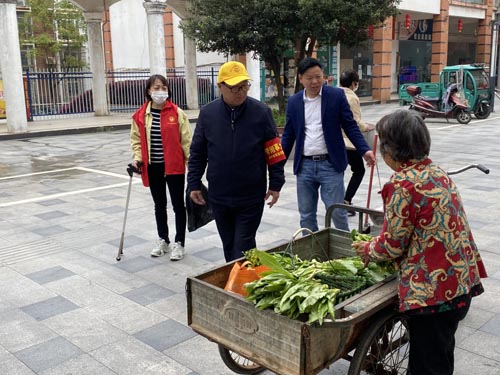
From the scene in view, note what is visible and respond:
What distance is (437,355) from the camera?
8.29 feet

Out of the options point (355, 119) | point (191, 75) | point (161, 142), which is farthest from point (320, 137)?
point (191, 75)

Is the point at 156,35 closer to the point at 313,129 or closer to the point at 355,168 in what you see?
the point at 355,168

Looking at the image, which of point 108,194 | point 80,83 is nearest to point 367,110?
point 80,83

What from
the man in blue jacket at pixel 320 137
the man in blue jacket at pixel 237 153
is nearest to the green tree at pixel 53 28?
the man in blue jacket at pixel 320 137

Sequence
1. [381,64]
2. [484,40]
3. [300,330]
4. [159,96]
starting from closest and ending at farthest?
[300,330], [159,96], [381,64], [484,40]

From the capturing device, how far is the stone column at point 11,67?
14.0 meters

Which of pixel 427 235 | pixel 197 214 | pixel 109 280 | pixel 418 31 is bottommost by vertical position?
pixel 109 280

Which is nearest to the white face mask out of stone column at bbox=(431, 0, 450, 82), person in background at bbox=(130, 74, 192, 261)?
person in background at bbox=(130, 74, 192, 261)

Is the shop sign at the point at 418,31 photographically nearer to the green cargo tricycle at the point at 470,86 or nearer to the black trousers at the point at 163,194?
the green cargo tricycle at the point at 470,86

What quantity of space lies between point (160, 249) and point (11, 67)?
10920 mm

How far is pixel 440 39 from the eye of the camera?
27.8 meters

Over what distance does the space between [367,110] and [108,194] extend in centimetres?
1627

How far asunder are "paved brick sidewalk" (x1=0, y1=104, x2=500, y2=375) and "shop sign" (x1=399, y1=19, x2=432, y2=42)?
69.6ft

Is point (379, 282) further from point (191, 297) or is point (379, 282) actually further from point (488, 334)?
point (488, 334)
